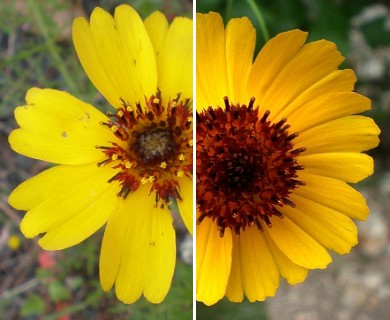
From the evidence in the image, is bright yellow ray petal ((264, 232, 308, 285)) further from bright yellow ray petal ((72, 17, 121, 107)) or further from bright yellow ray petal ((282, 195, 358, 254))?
bright yellow ray petal ((72, 17, 121, 107))

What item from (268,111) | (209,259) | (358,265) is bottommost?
(358,265)

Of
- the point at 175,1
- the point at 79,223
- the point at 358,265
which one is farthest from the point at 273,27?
the point at 358,265

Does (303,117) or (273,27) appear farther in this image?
(273,27)

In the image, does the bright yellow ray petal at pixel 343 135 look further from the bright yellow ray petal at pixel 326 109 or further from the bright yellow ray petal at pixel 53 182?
the bright yellow ray petal at pixel 53 182

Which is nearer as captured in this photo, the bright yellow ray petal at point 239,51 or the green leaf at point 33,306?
the bright yellow ray petal at point 239,51

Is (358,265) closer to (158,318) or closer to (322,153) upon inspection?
(158,318)

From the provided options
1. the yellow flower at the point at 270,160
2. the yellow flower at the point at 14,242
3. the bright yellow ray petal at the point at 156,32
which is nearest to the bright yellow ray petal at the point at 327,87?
the yellow flower at the point at 270,160

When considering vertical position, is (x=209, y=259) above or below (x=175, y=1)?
below

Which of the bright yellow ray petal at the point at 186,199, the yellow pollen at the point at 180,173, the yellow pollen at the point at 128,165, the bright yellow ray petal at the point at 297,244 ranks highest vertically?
the yellow pollen at the point at 128,165

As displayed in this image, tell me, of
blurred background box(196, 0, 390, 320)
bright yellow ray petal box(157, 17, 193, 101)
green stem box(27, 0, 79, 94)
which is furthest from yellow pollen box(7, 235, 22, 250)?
blurred background box(196, 0, 390, 320)

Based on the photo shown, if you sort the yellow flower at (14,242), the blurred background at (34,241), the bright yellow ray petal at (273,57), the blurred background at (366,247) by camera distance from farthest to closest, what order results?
the blurred background at (366,247), the yellow flower at (14,242), the blurred background at (34,241), the bright yellow ray petal at (273,57)
